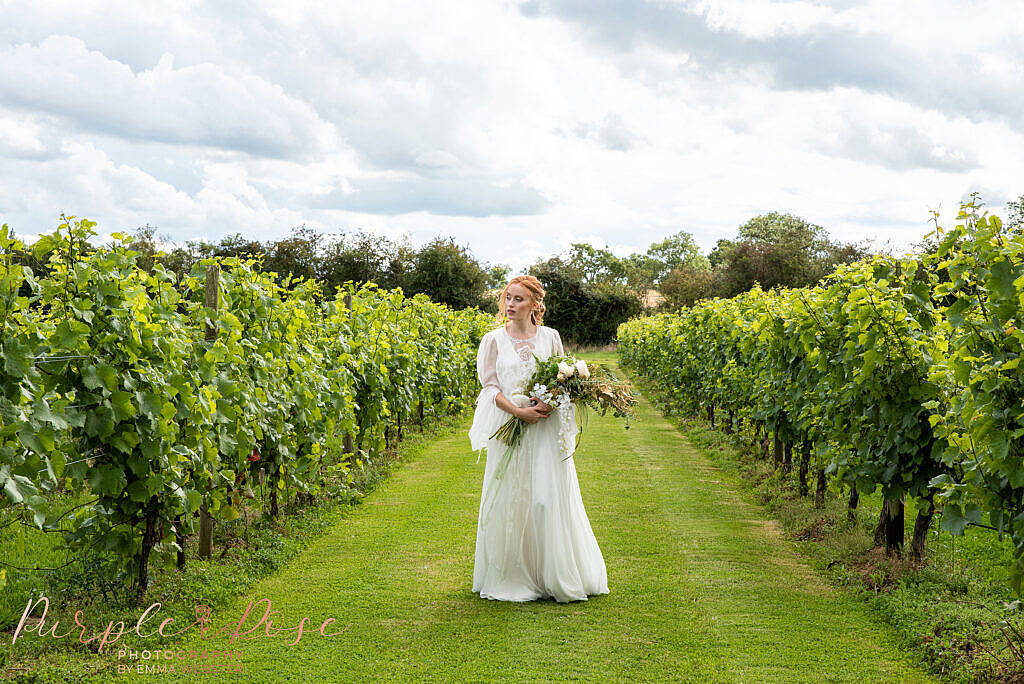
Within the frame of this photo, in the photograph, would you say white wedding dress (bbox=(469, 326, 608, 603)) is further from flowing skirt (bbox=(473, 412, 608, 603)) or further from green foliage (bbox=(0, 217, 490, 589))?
green foliage (bbox=(0, 217, 490, 589))

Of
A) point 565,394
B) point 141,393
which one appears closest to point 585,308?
point 565,394

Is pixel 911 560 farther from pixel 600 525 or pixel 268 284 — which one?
pixel 268 284

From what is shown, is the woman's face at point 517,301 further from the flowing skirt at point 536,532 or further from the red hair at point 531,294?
the flowing skirt at point 536,532

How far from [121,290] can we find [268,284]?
224cm

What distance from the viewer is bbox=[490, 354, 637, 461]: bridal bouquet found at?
531cm

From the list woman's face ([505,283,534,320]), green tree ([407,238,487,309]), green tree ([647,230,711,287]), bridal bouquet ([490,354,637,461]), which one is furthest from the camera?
green tree ([647,230,711,287])

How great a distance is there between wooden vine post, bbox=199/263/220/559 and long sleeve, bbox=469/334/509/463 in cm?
183

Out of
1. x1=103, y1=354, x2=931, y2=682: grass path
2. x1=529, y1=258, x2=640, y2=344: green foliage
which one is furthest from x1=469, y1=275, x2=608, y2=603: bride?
x1=529, y1=258, x2=640, y2=344: green foliage

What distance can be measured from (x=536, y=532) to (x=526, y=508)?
0.55 ft

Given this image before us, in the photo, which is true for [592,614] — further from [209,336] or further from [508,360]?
[209,336]

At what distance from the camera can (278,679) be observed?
4016 mm

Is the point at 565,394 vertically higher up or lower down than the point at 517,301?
lower down

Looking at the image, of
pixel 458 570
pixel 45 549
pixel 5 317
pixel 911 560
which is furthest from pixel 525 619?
pixel 45 549

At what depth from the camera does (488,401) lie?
551 centimetres
